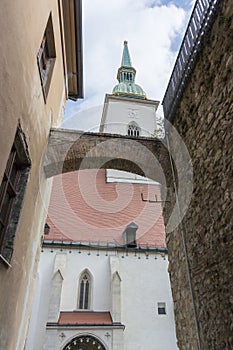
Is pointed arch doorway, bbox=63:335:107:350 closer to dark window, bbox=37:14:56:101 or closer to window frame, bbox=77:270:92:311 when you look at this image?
window frame, bbox=77:270:92:311

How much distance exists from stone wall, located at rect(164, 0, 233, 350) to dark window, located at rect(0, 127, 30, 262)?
8.76ft

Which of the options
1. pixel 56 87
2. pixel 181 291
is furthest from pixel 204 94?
pixel 56 87

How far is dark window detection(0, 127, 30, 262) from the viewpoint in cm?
379

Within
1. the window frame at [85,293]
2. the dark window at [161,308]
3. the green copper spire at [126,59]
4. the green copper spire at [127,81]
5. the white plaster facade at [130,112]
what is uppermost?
the green copper spire at [126,59]

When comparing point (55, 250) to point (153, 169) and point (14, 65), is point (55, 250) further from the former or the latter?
point (14, 65)

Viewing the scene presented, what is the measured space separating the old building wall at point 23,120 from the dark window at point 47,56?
8.4 inches

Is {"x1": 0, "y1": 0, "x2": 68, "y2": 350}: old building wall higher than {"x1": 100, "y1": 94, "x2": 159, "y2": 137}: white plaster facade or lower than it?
lower

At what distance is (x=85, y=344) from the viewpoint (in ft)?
38.5

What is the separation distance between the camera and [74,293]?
12938 mm

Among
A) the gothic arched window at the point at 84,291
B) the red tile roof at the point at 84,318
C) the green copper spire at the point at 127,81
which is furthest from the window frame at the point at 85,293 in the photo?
the green copper spire at the point at 127,81

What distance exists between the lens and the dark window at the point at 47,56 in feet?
17.7

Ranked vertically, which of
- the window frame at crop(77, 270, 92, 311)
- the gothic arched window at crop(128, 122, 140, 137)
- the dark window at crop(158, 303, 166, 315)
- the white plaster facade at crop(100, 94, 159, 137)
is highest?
the white plaster facade at crop(100, 94, 159, 137)

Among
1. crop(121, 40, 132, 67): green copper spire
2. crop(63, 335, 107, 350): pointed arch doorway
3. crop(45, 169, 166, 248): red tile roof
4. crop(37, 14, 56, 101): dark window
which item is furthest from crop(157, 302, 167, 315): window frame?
crop(121, 40, 132, 67): green copper spire

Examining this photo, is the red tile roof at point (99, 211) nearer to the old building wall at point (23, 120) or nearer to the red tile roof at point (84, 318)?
the red tile roof at point (84, 318)
